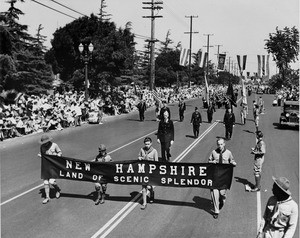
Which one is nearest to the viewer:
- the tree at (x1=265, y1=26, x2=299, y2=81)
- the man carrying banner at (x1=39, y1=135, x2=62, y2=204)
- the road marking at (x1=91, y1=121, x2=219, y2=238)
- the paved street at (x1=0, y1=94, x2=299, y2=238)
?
the road marking at (x1=91, y1=121, x2=219, y2=238)

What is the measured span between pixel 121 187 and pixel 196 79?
2821 inches

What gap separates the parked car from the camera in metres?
24.6

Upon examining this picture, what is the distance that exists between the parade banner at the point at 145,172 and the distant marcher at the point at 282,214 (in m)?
3.57

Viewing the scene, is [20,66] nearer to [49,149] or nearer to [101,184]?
[49,149]

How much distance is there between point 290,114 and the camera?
24.8 meters

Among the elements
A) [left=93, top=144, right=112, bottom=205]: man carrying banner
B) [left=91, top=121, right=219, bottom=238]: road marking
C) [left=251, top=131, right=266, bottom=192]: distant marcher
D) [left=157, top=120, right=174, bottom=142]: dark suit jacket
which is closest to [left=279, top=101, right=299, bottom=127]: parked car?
[left=157, top=120, right=174, bottom=142]: dark suit jacket

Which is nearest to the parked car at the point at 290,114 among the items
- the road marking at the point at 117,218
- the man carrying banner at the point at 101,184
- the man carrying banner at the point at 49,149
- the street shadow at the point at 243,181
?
the street shadow at the point at 243,181

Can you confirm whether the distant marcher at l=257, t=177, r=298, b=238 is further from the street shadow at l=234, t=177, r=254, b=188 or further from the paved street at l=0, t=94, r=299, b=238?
the street shadow at l=234, t=177, r=254, b=188

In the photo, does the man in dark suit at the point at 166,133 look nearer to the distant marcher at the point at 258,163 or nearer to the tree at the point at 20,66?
the distant marcher at the point at 258,163

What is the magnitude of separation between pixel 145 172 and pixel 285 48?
5851 centimetres

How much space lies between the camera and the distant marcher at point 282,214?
5.18m

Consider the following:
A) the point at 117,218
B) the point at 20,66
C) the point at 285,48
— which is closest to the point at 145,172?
the point at 117,218

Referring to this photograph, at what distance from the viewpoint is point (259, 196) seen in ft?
33.8

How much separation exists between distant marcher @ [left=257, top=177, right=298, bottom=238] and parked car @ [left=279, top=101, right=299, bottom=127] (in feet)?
67.5
